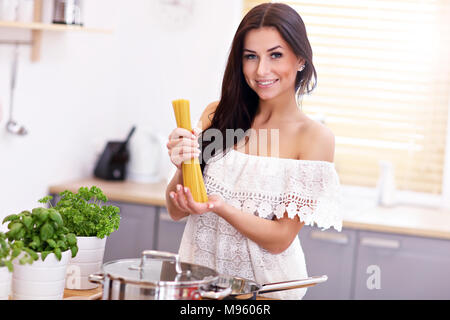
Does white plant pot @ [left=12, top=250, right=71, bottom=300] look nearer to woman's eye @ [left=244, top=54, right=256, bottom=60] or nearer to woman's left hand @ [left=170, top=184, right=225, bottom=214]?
woman's left hand @ [left=170, top=184, right=225, bottom=214]

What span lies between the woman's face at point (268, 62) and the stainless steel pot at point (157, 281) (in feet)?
2.13

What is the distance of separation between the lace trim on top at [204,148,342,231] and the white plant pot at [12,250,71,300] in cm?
63

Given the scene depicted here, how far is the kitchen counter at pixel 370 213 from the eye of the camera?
2469mm

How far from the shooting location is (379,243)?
2498mm

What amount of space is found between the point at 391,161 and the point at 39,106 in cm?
175

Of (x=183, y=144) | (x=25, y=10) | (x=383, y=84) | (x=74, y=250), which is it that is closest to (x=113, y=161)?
(x=25, y=10)

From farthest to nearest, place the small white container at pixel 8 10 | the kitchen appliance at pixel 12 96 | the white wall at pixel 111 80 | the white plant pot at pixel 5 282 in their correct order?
the white wall at pixel 111 80, the kitchen appliance at pixel 12 96, the small white container at pixel 8 10, the white plant pot at pixel 5 282

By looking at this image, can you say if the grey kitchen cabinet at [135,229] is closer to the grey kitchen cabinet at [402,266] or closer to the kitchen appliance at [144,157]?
the kitchen appliance at [144,157]

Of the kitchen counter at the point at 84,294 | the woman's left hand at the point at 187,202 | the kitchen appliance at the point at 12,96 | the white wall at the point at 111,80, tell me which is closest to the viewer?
the kitchen counter at the point at 84,294

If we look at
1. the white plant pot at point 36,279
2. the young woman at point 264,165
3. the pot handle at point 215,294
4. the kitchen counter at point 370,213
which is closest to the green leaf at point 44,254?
the white plant pot at point 36,279

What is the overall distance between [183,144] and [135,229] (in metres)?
1.49

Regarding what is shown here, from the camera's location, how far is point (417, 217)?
270cm

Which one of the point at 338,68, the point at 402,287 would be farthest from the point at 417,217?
the point at 338,68

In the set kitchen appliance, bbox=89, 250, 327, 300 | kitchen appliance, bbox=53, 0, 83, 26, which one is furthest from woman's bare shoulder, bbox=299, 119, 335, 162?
kitchen appliance, bbox=53, 0, 83, 26
